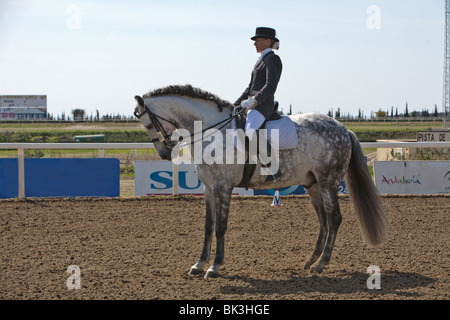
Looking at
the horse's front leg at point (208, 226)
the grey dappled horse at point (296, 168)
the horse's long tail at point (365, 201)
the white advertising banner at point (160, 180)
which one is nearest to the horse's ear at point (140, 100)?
the grey dappled horse at point (296, 168)

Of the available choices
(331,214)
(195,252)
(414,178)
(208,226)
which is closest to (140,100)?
(208,226)

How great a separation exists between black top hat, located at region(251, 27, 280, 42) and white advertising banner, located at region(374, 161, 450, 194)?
7034 millimetres

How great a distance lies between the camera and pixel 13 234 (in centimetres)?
876

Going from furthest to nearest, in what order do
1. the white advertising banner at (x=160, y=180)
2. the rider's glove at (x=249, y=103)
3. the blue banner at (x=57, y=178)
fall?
the white advertising banner at (x=160, y=180)
the blue banner at (x=57, y=178)
the rider's glove at (x=249, y=103)

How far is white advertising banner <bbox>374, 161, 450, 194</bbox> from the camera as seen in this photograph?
13.0 m

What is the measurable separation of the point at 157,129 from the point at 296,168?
1654 mm

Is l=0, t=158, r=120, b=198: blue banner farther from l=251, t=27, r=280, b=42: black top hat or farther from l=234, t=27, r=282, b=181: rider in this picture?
l=251, t=27, r=280, b=42: black top hat

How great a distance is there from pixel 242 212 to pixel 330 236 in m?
4.06

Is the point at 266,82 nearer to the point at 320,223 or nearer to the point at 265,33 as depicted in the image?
the point at 265,33

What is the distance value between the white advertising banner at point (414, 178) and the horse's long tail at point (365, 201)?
239 inches

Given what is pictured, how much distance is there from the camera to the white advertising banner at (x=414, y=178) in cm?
1296

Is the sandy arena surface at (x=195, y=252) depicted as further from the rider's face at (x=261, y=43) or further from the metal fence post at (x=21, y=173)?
the rider's face at (x=261, y=43)

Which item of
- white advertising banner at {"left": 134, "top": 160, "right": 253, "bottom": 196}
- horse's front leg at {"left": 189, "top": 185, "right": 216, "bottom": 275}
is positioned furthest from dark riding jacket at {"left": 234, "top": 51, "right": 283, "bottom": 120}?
white advertising banner at {"left": 134, "top": 160, "right": 253, "bottom": 196}
